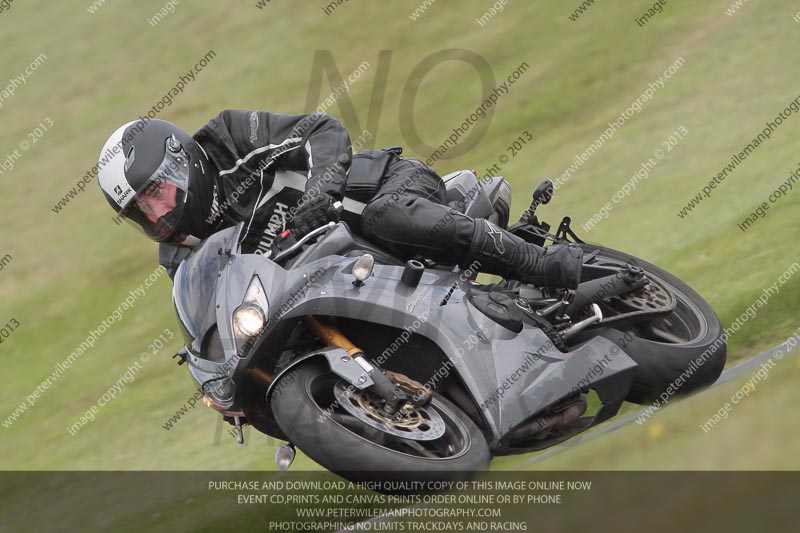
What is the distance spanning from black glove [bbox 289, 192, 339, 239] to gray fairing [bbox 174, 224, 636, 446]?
0.08 m

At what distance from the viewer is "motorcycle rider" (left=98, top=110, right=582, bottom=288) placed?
4.28 meters

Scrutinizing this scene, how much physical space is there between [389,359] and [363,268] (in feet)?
1.52

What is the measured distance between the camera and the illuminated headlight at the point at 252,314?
3713 millimetres

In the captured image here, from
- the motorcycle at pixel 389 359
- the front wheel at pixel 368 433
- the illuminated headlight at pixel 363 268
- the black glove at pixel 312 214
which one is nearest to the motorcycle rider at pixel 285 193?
the black glove at pixel 312 214

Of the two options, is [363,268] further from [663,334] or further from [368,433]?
[663,334]

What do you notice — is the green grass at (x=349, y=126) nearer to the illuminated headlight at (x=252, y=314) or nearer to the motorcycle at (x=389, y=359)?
the motorcycle at (x=389, y=359)

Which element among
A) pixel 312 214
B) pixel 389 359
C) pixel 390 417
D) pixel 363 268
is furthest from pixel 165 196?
pixel 390 417

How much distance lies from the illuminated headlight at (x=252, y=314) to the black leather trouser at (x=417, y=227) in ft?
2.77

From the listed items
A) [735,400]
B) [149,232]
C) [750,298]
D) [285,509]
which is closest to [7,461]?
[285,509]

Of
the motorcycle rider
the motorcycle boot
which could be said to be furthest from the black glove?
the motorcycle boot

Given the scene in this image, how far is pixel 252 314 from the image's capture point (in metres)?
3.72

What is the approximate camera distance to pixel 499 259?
4480 mm

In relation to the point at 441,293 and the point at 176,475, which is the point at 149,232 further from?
the point at 176,475

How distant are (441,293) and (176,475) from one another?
127 inches
